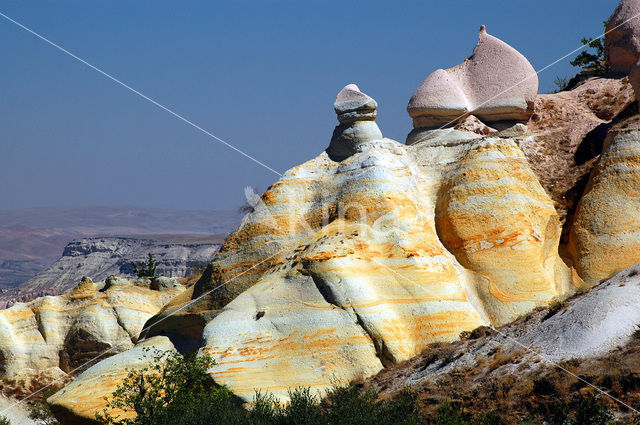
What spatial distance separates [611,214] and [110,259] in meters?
124

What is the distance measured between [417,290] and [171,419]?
7612 millimetres

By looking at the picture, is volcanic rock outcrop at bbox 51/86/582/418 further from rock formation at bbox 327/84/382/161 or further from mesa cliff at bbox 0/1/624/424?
rock formation at bbox 327/84/382/161

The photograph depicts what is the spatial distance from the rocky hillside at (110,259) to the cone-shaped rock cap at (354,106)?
88.0 metres

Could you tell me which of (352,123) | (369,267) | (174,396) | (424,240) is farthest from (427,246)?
(174,396)

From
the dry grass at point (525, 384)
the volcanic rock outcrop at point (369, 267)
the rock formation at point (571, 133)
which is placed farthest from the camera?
the rock formation at point (571, 133)

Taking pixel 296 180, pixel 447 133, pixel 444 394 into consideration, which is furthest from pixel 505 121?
pixel 444 394

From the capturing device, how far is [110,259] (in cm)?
14300

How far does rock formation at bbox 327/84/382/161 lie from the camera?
3059 centimetres

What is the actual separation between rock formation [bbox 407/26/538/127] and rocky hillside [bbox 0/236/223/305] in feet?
288

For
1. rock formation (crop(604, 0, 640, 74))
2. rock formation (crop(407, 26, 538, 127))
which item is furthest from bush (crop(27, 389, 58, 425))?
rock formation (crop(604, 0, 640, 74))

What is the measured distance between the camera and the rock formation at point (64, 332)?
36.8 metres

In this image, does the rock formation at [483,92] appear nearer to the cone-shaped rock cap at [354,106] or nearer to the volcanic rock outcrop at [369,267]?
the volcanic rock outcrop at [369,267]

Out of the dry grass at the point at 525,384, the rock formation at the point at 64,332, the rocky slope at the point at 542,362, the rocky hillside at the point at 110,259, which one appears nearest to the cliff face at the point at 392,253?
the rocky slope at the point at 542,362

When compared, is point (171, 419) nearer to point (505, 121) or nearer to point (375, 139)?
point (375, 139)
